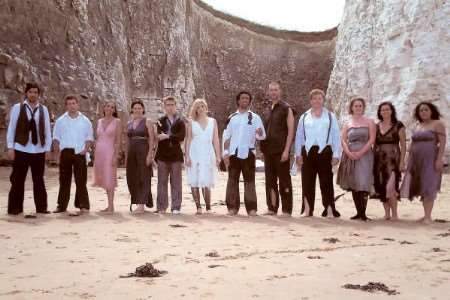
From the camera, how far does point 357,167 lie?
685cm

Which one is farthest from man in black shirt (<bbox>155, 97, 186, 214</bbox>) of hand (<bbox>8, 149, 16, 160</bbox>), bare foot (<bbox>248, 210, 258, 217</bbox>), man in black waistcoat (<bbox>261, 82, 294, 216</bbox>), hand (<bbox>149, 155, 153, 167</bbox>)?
hand (<bbox>8, 149, 16, 160</bbox>)

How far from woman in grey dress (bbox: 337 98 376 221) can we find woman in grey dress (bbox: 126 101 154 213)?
2.56m

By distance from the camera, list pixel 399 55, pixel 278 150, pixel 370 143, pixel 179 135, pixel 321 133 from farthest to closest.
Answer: pixel 399 55 → pixel 179 135 → pixel 278 150 → pixel 321 133 → pixel 370 143

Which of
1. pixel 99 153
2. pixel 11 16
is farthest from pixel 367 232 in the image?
pixel 11 16

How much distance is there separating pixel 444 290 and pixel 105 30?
16451mm

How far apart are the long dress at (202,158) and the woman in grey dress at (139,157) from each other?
0.57 meters

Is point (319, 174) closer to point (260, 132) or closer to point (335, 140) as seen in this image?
point (335, 140)

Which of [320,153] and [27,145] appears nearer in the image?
[320,153]

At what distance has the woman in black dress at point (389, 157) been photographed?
6820 mm

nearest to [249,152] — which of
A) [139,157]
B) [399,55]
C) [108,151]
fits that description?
[139,157]

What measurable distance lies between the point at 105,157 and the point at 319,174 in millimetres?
2912

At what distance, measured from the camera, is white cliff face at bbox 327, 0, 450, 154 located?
50.8 ft

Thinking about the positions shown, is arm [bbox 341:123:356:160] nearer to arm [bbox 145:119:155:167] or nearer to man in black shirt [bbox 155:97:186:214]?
man in black shirt [bbox 155:97:186:214]

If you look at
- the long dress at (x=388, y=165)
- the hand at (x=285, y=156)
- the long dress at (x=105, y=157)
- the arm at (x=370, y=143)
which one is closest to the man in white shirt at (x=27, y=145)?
the long dress at (x=105, y=157)
